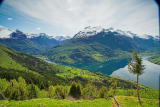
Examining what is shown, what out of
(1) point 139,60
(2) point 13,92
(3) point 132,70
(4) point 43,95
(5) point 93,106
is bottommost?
(4) point 43,95

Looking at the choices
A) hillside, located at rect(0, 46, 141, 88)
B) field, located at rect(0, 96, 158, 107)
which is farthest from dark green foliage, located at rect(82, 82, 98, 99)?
field, located at rect(0, 96, 158, 107)

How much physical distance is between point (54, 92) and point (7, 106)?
159 feet

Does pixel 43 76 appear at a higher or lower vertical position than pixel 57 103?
lower

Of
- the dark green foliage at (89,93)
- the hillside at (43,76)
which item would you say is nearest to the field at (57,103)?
the dark green foliage at (89,93)

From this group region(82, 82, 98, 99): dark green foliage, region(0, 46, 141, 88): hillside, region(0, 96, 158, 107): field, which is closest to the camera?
region(0, 96, 158, 107): field

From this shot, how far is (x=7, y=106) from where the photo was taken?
16.7 metres

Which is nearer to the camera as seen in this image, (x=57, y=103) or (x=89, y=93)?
(x=57, y=103)

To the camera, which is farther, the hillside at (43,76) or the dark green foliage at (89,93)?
the hillside at (43,76)

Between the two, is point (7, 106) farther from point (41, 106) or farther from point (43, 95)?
point (43, 95)

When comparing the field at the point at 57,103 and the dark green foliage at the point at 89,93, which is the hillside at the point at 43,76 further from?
the field at the point at 57,103

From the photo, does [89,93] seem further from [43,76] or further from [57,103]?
[43,76]

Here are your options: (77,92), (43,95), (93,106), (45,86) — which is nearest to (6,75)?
(45,86)

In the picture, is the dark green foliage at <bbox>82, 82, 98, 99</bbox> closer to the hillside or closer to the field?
the hillside

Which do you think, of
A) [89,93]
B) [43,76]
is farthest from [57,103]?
[43,76]
